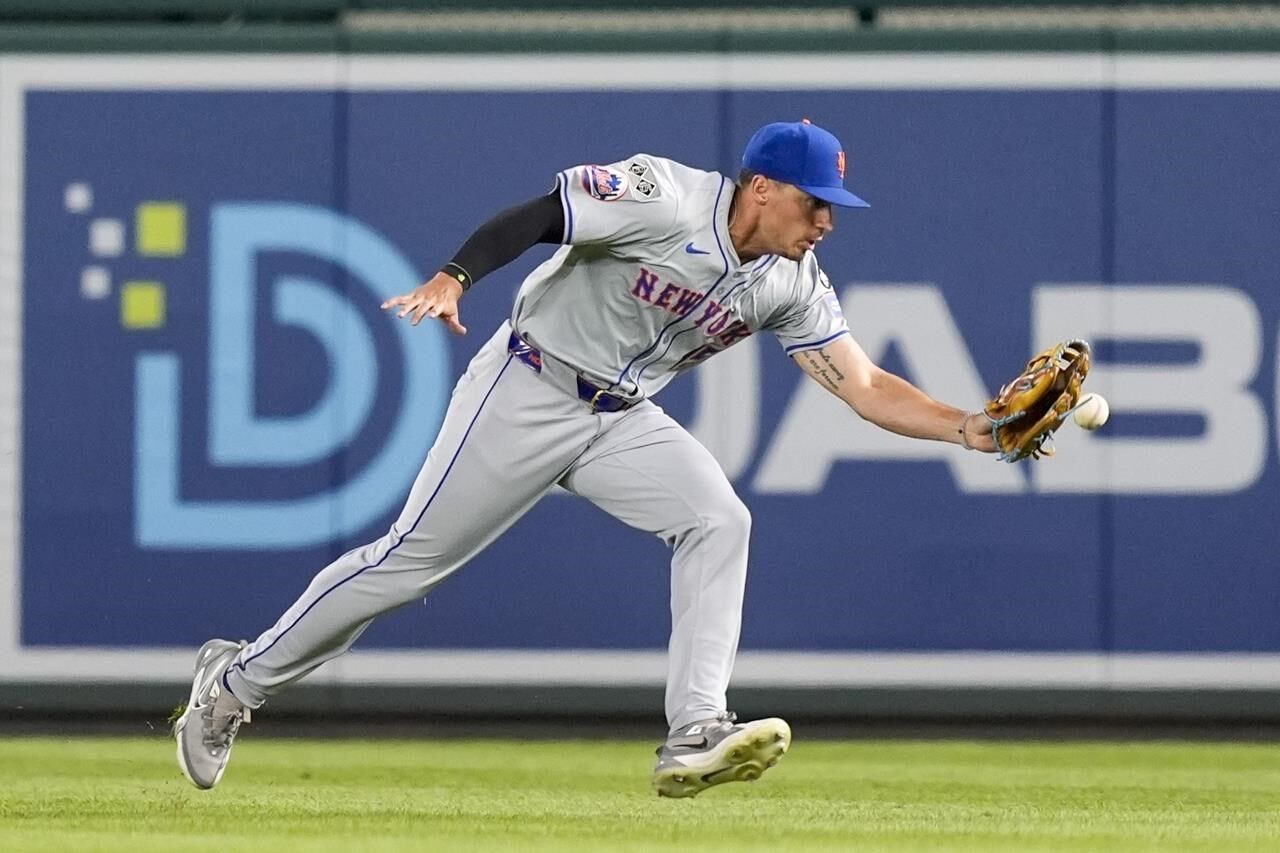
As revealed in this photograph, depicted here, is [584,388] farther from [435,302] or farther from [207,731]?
[207,731]

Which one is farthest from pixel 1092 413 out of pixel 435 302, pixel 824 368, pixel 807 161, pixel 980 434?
pixel 435 302

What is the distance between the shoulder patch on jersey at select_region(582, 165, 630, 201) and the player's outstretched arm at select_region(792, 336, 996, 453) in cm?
69

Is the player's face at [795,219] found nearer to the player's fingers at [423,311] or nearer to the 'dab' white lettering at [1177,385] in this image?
the player's fingers at [423,311]

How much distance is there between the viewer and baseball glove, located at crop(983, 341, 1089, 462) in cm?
497

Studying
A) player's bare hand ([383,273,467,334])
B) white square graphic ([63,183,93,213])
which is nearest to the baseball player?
player's bare hand ([383,273,467,334])

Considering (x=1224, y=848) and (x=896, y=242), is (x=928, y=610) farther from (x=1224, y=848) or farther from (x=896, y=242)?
(x=1224, y=848)

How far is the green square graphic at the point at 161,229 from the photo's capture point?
7855mm

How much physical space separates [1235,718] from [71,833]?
4.55 meters

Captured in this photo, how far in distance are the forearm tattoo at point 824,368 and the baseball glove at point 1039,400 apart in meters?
0.43

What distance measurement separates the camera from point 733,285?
201 inches

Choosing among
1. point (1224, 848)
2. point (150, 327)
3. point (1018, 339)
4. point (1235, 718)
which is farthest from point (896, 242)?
point (1224, 848)

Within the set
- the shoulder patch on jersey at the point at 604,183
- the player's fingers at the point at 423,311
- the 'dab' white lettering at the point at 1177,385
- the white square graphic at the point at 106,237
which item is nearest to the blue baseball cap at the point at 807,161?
the shoulder patch on jersey at the point at 604,183

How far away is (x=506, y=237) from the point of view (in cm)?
475

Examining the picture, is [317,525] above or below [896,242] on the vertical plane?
below
